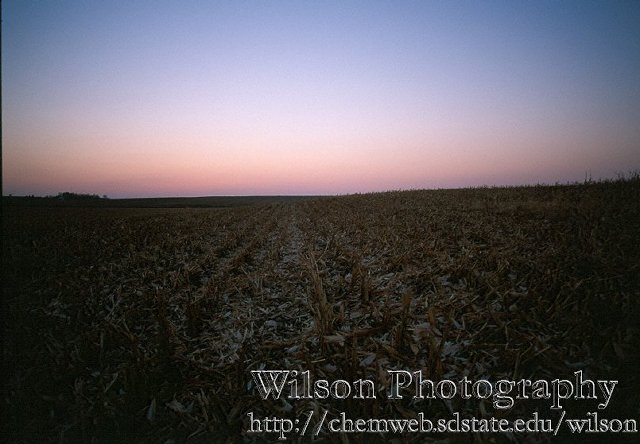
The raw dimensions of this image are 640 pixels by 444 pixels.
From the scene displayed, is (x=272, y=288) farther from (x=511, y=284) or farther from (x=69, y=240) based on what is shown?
(x=69, y=240)

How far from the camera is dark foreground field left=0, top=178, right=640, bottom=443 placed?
257 cm

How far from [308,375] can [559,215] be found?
8.59 meters

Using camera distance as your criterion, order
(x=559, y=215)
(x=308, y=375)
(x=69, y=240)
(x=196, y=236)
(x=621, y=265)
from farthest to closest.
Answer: (x=196, y=236)
(x=69, y=240)
(x=559, y=215)
(x=621, y=265)
(x=308, y=375)

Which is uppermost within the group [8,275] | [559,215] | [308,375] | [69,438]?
[559,215]

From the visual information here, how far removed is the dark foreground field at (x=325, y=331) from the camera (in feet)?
8.45

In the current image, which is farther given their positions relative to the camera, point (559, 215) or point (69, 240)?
point (69, 240)

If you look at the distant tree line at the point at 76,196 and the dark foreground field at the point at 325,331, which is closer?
the dark foreground field at the point at 325,331

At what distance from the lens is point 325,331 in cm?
373

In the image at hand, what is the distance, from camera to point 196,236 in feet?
35.9

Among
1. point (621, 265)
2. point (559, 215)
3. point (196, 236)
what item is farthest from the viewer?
point (196, 236)

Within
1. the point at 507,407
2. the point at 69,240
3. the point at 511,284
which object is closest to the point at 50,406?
the point at 507,407

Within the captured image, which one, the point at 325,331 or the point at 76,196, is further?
the point at 76,196

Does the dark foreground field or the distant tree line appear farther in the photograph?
the distant tree line

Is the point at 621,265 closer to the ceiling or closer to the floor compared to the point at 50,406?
closer to the ceiling
